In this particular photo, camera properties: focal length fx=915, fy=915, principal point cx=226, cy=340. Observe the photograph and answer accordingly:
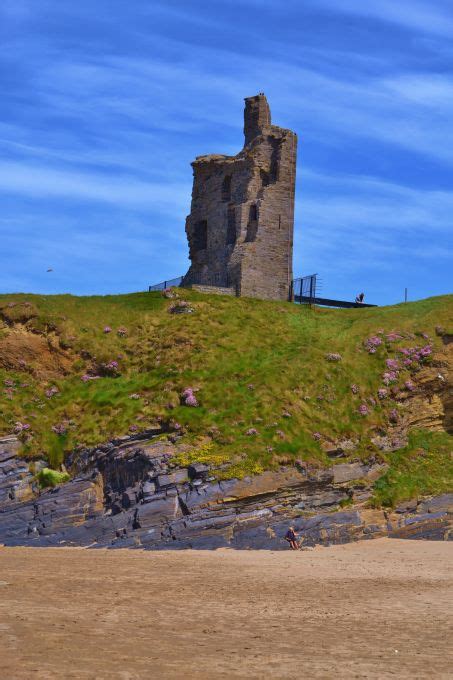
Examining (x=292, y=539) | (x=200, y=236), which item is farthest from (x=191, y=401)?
(x=200, y=236)

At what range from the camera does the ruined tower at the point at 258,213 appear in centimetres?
6475

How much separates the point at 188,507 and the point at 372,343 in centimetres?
1953

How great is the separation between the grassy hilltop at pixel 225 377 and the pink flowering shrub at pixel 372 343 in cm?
7

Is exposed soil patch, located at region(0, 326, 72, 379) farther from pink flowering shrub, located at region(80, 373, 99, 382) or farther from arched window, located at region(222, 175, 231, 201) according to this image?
arched window, located at region(222, 175, 231, 201)

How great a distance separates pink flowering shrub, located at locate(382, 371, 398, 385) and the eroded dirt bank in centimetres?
1637

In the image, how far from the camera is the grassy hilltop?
46.8m

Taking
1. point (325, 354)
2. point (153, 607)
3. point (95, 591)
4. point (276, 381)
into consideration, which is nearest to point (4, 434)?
point (276, 381)

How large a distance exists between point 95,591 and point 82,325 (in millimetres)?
31303

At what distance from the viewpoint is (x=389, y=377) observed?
53.3m

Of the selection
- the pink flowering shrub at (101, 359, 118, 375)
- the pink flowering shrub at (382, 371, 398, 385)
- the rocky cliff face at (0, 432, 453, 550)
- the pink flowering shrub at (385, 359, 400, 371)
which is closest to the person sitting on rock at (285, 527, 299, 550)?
the rocky cliff face at (0, 432, 453, 550)

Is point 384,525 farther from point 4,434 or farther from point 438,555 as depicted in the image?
point 4,434

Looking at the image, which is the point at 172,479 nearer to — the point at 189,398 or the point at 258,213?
the point at 189,398

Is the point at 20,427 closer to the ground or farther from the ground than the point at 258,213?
closer to the ground

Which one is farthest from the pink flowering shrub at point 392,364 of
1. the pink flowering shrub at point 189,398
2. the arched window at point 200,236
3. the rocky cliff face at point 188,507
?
the arched window at point 200,236
